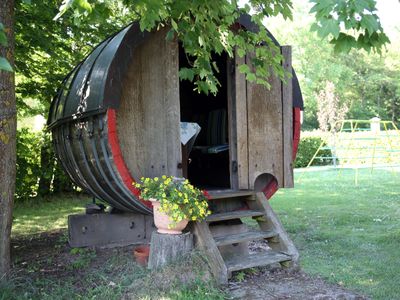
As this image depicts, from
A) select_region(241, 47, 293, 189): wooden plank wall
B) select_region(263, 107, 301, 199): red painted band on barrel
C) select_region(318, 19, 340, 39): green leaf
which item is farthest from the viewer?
select_region(263, 107, 301, 199): red painted band on barrel

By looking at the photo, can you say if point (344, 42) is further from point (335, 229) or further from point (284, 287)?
point (335, 229)

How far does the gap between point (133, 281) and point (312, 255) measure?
247 centimetres

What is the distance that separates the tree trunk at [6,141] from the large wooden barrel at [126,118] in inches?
31.3

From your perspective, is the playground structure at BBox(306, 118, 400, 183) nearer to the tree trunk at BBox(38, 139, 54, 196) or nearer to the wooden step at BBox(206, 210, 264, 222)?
the tree trunk at BBox(38, 139, 54, 196)

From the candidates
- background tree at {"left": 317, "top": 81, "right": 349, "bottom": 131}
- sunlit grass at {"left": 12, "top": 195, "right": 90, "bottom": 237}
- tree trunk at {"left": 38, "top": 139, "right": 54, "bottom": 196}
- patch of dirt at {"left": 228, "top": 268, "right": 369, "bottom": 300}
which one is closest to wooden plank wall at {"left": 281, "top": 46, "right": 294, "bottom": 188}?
patch of dirt at {"left": 228, "top": 268, "right": 369, "bottom": 300}

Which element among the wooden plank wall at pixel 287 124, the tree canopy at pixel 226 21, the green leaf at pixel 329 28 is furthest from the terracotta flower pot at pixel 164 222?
the green leaf at pixel 329 28

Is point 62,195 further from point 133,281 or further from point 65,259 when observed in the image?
point 133,281

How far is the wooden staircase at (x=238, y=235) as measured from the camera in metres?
4.84

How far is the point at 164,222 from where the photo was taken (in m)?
4.79

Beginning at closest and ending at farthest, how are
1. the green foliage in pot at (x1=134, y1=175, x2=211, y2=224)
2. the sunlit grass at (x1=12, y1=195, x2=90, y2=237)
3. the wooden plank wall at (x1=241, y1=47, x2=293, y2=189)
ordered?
the green foliage in pot at (x1=134, y1=175, x2=211, y2=224), the wooden plank wall at (x1=241, y1=47, x2=293, y2=189), the sunlit grass at (x1=12, y1=195, x2=90, y2=237)

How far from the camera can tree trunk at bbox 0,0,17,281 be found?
4.57 m

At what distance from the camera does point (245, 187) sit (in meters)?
5.75

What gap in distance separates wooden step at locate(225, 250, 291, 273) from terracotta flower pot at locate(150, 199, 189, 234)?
0.63 meters

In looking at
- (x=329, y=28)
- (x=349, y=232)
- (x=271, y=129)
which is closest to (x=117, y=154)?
(x=271, y=129)
